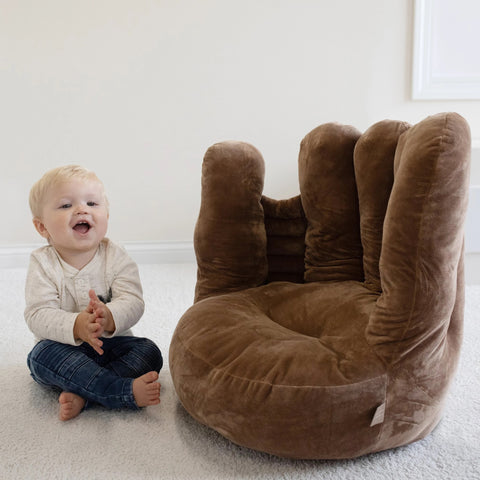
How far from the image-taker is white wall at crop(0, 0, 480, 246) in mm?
2379

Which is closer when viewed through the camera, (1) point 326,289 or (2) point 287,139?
(1) point 326,289

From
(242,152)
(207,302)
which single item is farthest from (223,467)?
(242,152)

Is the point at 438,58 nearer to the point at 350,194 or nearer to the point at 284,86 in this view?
the point at 284,86

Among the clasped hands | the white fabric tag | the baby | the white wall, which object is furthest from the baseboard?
the white fabric tag

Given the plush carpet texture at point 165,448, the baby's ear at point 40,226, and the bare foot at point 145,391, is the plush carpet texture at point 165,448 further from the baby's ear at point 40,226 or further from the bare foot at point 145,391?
the baby's ear at point 40,226

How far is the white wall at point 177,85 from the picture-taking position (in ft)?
7.80

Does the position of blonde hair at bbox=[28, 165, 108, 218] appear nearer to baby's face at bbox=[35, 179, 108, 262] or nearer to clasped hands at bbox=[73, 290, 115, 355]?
baby's face at bbox=[35, 179, 108, 262]

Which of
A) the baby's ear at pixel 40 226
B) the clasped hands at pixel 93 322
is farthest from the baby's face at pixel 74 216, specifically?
the clasped hands at pixel 93 322

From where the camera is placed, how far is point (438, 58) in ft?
7.97

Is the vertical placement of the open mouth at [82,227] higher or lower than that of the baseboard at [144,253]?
higher

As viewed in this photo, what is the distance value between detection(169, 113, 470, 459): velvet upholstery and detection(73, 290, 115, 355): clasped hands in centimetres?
17

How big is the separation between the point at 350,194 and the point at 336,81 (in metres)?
1.19

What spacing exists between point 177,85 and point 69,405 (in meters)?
1.59

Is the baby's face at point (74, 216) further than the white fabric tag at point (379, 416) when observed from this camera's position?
Yes
